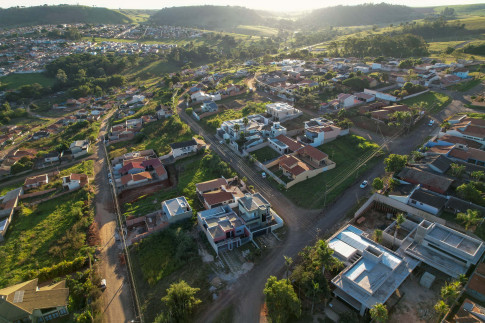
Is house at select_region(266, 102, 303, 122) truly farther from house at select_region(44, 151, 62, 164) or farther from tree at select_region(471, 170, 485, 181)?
house at select_region(44, 151, 62, 164)

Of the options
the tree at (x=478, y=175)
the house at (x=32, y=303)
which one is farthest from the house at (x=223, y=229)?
the tree at (x=478, y=175)

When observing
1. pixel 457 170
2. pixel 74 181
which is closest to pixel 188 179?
pixel 74 181

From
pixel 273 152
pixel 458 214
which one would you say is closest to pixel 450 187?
pixel 458 214

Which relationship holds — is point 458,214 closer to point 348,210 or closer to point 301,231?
point 348,210

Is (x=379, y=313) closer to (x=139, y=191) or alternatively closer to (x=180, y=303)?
(x=180, y=303)

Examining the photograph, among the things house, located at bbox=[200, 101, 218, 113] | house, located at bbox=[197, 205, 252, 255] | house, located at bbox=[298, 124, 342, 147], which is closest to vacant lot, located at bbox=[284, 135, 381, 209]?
house, located at bbox=[298, 124, 342, 147]
